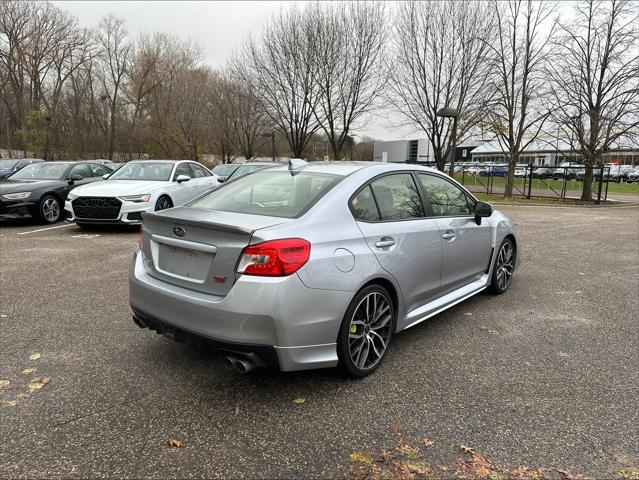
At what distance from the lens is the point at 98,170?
12.3 meters

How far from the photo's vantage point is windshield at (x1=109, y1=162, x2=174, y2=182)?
10.0m

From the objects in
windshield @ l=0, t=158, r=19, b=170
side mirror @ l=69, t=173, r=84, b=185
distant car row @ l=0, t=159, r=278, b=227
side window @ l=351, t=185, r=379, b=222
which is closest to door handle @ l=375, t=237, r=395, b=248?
side window @ l=351, t=185, r=379, b=222


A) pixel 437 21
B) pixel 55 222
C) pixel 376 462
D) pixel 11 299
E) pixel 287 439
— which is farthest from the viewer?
pixel 437 21

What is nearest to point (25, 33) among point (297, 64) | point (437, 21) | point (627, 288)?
point (297, 64)

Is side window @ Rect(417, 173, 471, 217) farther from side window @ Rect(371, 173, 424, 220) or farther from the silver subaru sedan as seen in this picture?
side window @ Rect(371, 173, 424, 220)

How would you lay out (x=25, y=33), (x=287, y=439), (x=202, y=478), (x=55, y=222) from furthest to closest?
(x=25, y=33) → (x=55, y=222) → (x=287, y=439) → (x=202, y=478)

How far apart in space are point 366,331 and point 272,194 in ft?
4.08

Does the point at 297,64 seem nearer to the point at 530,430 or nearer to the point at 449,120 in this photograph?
the point at 449,120

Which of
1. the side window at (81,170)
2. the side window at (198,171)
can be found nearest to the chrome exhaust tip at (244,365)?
the side window at (198,171)

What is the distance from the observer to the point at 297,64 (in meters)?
23.4

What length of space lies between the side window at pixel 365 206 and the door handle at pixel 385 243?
17cm

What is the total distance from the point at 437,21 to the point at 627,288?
18.9 meters

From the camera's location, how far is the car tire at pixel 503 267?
17.0 ft

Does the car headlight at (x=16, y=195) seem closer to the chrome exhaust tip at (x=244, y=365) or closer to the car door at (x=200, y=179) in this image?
the car door at (x=200, y=179)
